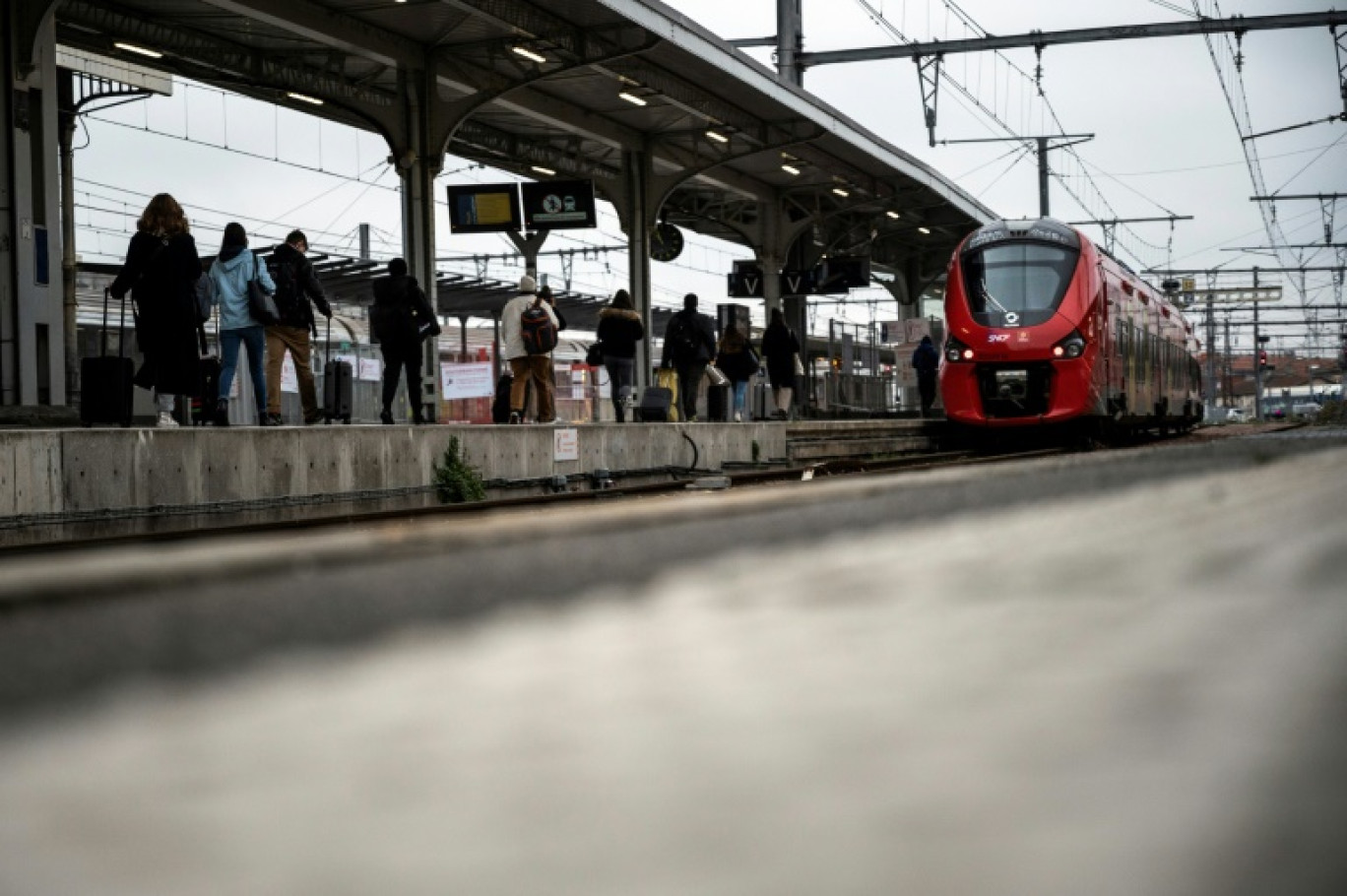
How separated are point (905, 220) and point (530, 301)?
1988cm

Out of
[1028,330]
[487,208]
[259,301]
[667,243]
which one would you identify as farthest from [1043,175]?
[259,301]

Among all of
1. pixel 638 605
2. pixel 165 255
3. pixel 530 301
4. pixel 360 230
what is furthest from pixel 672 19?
pixel 360 230

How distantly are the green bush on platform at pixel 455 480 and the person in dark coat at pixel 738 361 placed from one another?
23.6 ft

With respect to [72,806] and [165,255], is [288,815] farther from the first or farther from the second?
[165,255]

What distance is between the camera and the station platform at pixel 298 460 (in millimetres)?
7297

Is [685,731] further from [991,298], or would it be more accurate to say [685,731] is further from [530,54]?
[530,54]

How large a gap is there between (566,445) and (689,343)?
13.8 feet

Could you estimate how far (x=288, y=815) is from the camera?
36cm

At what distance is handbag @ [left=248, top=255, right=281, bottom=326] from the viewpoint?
9.91 m

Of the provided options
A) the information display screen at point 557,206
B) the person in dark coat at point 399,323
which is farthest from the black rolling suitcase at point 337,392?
the information display screen at point 557,206

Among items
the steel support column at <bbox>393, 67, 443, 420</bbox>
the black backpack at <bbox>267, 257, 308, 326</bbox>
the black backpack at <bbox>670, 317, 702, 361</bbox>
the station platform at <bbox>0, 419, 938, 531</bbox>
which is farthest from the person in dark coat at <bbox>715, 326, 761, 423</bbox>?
the black backpack at <bbox>267, 257, 308, 326</bbox>

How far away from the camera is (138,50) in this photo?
16219 mm

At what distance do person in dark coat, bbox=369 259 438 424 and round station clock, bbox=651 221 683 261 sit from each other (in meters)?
16.0

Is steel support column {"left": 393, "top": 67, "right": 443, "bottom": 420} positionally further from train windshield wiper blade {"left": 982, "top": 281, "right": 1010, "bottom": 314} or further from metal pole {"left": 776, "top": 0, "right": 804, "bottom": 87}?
train windshield wiper blade {"left": 982, "top": 281, "right": 1010, "bottom": 314}
